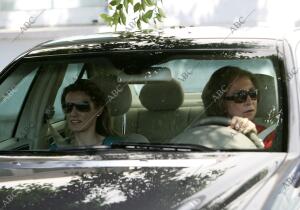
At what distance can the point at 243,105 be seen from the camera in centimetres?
410

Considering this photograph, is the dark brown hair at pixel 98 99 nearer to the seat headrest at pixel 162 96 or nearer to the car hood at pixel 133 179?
the seat headrest at pixel 162 96

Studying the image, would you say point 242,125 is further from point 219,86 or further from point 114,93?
point 114,93

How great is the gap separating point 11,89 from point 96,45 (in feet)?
1.97

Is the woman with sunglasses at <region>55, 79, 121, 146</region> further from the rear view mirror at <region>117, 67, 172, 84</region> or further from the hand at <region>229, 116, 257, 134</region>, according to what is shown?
the hand at <region>229, 116, 257, 134</region>

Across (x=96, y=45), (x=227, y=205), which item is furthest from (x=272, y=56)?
(x=227, y=205)

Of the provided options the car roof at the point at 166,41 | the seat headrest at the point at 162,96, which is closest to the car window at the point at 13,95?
the car roof at the point at 166,41

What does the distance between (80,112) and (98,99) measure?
130mm

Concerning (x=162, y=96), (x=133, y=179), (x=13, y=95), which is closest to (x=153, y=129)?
(x=162, y=96)

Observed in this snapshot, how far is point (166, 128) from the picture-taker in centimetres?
420

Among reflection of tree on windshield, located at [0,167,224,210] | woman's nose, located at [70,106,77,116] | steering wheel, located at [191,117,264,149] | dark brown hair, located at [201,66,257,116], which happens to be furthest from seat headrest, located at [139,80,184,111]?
reflection of tree on windshield, located at [0,167,224,210]

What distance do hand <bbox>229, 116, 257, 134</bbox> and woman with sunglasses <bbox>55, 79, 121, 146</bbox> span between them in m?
0.63

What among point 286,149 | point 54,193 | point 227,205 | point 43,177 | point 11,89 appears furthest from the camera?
point 11,89

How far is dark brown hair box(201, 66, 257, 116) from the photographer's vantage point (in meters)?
4.14

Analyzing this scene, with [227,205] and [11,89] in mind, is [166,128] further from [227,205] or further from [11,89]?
[227,205]
